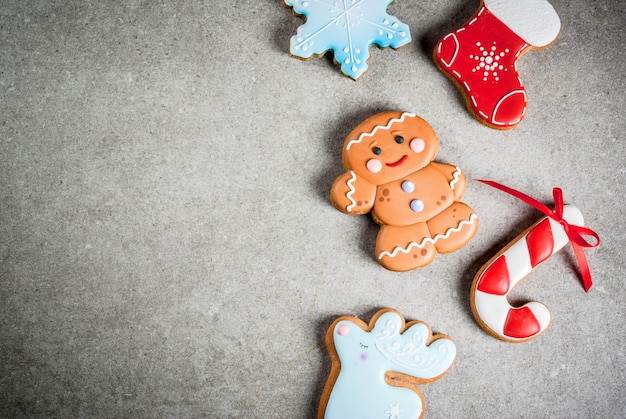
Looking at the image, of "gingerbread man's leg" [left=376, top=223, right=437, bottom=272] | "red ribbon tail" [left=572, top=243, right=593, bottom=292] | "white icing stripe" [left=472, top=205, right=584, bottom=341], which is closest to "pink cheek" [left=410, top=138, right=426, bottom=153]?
"gingerbread man's leg" [left=376, top=223, right=437, bottom=272]

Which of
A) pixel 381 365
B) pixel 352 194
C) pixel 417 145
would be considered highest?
pixel 417 145

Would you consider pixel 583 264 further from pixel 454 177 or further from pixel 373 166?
pixel 373 166

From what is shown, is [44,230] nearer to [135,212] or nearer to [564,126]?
[135,212]

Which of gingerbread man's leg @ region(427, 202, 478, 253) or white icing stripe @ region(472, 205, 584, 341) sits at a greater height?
gingerbread man's leg @ region(427, 202, 478, 253)

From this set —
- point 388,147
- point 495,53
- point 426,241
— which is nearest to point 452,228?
point 426,241

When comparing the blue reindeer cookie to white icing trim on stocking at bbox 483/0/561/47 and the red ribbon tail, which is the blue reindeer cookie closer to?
the red ribbon tail

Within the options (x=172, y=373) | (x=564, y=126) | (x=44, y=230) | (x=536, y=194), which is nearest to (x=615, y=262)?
(x=536, y=194)

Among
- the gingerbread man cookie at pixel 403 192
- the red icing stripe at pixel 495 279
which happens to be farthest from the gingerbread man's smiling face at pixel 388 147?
the red icing stripe at pixel 495 279
